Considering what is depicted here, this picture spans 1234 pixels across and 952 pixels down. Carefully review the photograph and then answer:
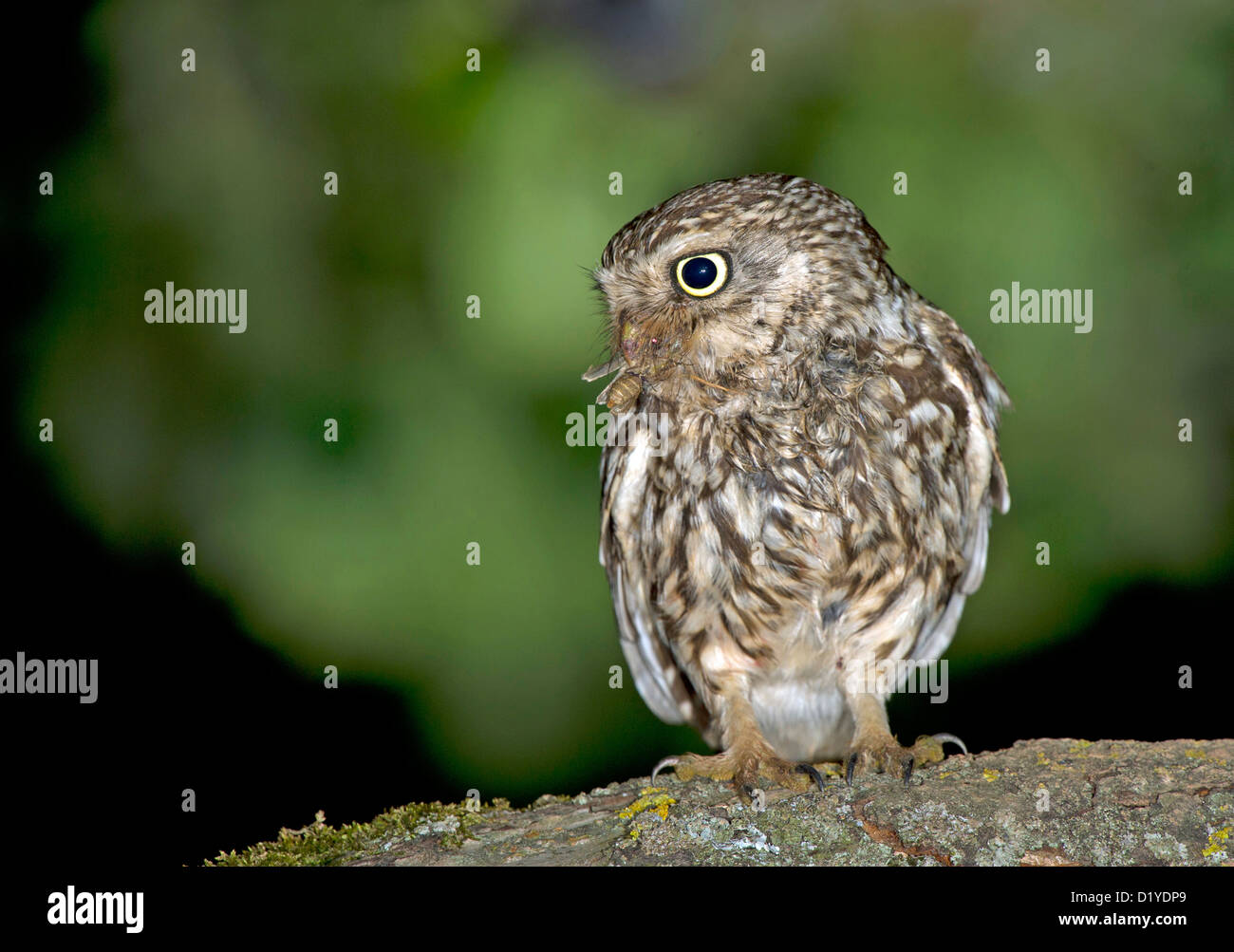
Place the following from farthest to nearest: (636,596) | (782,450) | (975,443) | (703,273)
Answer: (636,596) → (975,443) → (782,450) → (703,273)

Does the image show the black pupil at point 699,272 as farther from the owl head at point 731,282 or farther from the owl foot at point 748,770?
the owl foot at point 748,770

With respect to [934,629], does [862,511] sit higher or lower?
higher

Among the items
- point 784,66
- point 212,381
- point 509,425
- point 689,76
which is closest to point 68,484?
point 212,381

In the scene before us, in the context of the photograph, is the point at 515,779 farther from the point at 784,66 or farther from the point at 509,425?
the point at 784,66

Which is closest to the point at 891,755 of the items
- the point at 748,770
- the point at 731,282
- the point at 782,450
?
the point at 748,770

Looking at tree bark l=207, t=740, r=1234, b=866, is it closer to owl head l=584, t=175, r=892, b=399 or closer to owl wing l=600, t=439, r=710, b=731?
owl wing l=600, t=439, r=710, b=731

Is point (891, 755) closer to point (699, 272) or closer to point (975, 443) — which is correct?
point (975, 443)

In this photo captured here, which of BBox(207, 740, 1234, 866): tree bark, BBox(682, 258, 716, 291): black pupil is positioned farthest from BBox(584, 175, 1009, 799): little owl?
BBox(207, 740, 1234, 866): tree bark
